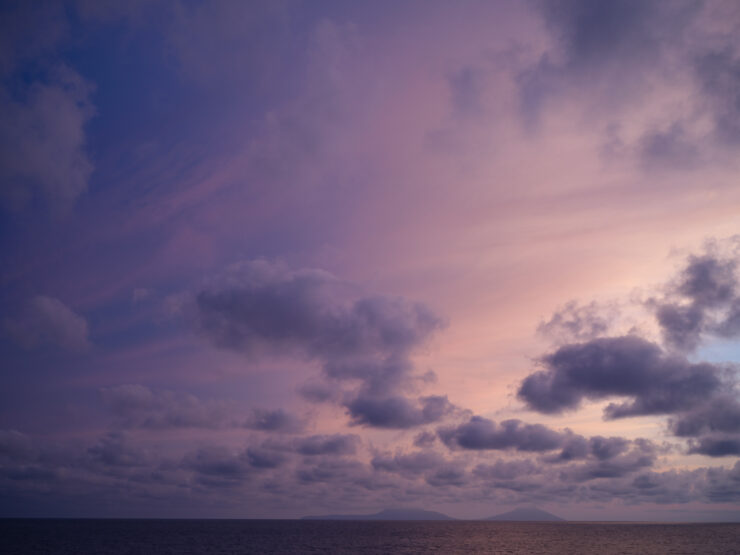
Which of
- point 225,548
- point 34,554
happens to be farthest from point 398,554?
point 34,554

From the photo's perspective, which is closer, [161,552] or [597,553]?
[161,552]

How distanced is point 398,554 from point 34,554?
104m

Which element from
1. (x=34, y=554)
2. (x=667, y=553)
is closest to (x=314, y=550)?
(x=34, y=554)

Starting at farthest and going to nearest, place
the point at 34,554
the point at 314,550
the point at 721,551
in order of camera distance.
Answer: the point at 721,551
the point at 314,550
the point at 34,554

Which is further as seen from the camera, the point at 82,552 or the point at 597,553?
the point at 597,553

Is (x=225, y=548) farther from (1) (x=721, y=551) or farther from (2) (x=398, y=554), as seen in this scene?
(1) (x=721, y=551)

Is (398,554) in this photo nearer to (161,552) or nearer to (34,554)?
(161,552)

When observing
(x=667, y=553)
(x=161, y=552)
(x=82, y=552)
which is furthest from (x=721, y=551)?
(x=82, y=552)

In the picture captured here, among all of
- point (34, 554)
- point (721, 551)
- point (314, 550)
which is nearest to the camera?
point (34, 554)

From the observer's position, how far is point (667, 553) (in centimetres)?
15700

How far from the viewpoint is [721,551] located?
543ft

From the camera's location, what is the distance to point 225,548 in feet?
518

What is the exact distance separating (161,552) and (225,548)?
2024 centimetres

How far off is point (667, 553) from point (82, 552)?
179 m
